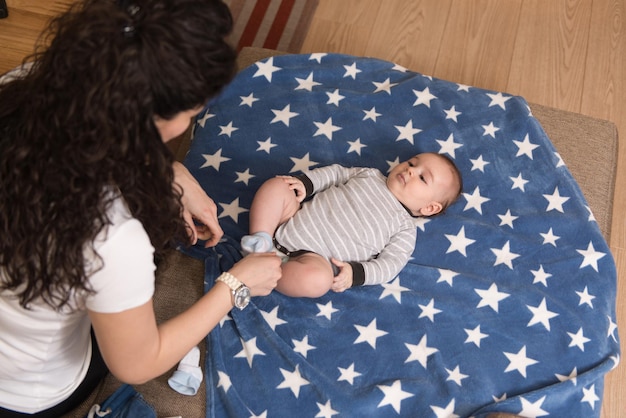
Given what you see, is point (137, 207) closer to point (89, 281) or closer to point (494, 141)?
point (89, 281)

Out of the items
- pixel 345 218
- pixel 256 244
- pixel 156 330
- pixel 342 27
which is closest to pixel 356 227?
pixel 345 218

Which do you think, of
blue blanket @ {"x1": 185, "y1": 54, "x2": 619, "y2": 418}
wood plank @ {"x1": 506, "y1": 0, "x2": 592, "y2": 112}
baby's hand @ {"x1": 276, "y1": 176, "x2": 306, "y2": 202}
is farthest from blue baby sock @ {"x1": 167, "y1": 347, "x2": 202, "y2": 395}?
wood plank @ {"x1": 506, "y1": 0, "x2": 592, "y2": 112}

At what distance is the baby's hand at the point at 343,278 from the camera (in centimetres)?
150

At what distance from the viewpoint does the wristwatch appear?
1.22m

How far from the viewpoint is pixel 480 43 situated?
2.48 meters

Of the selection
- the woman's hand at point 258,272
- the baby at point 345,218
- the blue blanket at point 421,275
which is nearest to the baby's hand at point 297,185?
the baby at point 345,218

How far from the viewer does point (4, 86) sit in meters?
1.04

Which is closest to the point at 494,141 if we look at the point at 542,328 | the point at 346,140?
the point at 346,140

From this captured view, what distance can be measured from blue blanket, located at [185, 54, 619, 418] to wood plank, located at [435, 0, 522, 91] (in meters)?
0.47

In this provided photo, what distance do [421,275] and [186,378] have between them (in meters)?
0.61

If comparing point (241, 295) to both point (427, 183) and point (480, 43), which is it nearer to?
point (427, 183)

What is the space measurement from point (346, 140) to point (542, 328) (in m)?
0.72

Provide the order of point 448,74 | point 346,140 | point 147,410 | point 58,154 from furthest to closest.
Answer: point 448,74, point 346,140, point 147,410, point 58,154

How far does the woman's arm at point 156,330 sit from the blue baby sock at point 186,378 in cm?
24
